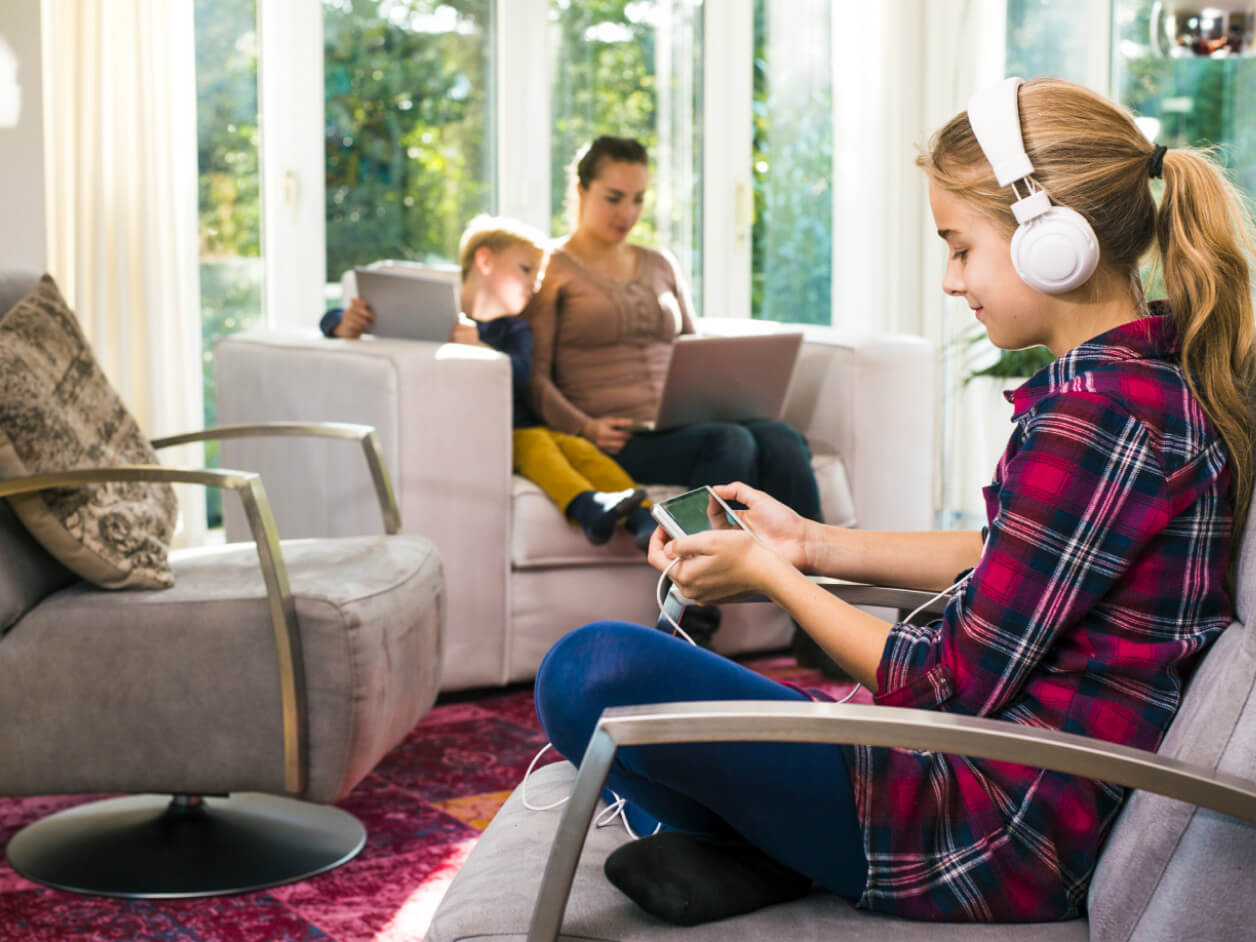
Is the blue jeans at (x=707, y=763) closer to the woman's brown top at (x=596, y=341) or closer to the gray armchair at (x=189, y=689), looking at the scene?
the gray armchair at (x=189, y=689)

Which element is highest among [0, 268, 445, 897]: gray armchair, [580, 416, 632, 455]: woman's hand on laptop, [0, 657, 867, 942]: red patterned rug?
[580, 416, 632, 455]: woman's hand on laptop

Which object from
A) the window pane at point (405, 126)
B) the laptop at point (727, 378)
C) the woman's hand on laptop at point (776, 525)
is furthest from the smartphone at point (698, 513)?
the window pane at point (405, 126)

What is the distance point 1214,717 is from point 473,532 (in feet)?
6.01

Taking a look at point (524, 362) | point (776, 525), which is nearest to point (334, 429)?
point (524, 362)

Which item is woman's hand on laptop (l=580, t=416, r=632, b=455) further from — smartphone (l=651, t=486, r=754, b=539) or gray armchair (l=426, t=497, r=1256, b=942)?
gray armchair (l=426, t=497, r=1256, b=942)

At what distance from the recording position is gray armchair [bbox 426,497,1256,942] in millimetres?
868

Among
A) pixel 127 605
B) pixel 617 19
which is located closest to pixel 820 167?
pixel 617 19

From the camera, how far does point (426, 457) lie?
260 centimetres

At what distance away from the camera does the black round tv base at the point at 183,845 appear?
1900mm

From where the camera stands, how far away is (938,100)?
15.2 feet

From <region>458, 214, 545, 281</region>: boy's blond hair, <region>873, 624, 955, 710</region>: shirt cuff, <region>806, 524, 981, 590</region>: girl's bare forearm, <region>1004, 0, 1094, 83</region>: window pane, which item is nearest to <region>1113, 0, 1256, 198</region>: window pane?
<region>1004, 0, 1094, 83</region>: window pane

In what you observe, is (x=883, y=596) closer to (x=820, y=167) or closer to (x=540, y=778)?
(x=540, y=778)

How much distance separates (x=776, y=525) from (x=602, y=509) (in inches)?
50.9

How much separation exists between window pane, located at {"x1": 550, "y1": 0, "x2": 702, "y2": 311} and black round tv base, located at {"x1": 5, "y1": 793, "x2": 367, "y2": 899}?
8.69 ft
